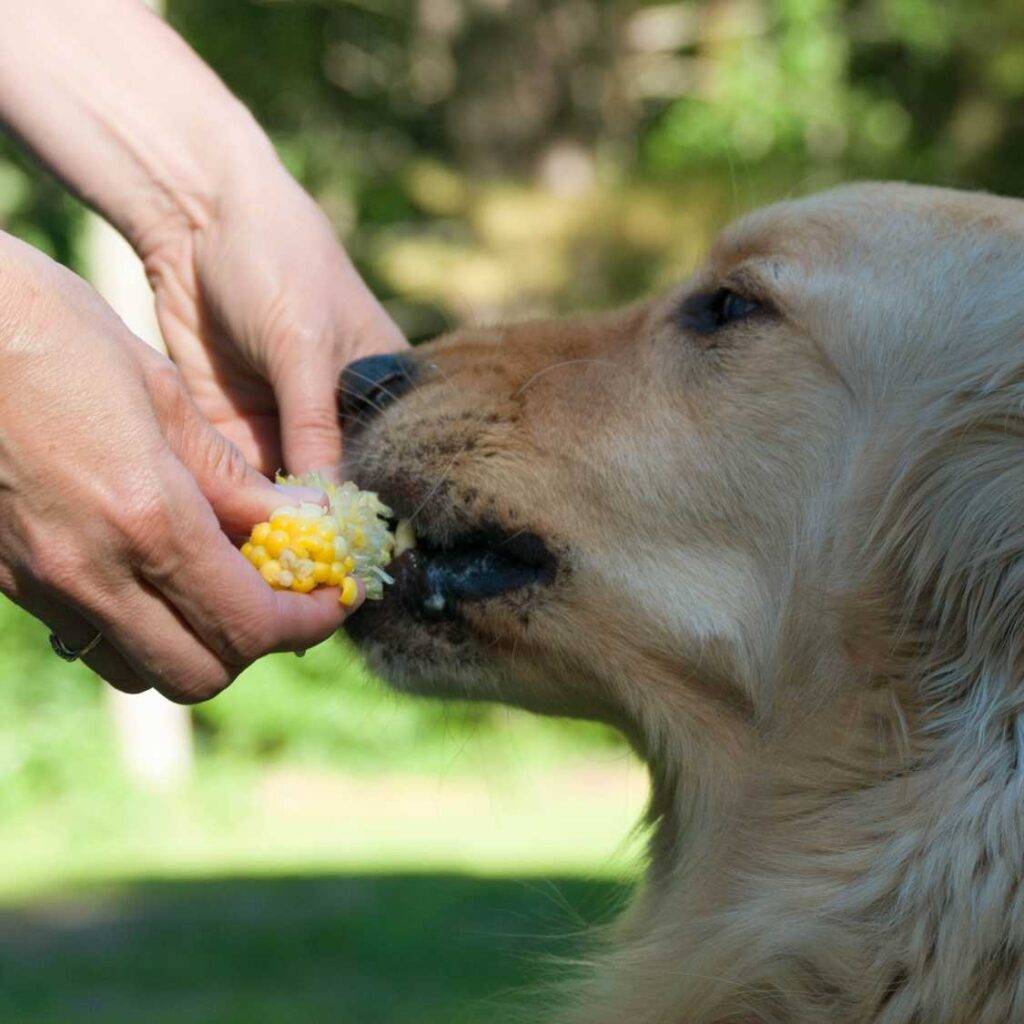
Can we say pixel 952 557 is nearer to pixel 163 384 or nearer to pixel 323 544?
pixel 323 544

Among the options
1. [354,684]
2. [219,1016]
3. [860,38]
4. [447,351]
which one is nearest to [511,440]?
[447,351]

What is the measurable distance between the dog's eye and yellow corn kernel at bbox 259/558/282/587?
3.84 ft

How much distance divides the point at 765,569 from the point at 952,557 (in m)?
0.44

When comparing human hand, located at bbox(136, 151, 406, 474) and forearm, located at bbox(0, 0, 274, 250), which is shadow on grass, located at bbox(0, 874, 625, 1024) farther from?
forearm, located at bbox(0, 0, 274, 250)

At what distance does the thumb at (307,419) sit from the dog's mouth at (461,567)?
0.80ft

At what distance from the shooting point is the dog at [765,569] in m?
2.74

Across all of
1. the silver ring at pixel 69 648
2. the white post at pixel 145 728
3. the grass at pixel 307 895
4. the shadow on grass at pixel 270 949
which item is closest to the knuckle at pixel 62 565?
the silver ring at pixel 69 648

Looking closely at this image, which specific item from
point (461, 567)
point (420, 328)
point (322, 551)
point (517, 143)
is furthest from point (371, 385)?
point (517, 143)

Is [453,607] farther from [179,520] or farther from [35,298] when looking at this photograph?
[35,298]

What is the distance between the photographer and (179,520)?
7.81 feet

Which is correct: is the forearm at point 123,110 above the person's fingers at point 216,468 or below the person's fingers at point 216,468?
above

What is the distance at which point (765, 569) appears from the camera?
311cm

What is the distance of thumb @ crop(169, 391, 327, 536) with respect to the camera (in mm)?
2604

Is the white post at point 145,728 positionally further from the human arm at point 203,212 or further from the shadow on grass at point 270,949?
the human arm at point 203,212
